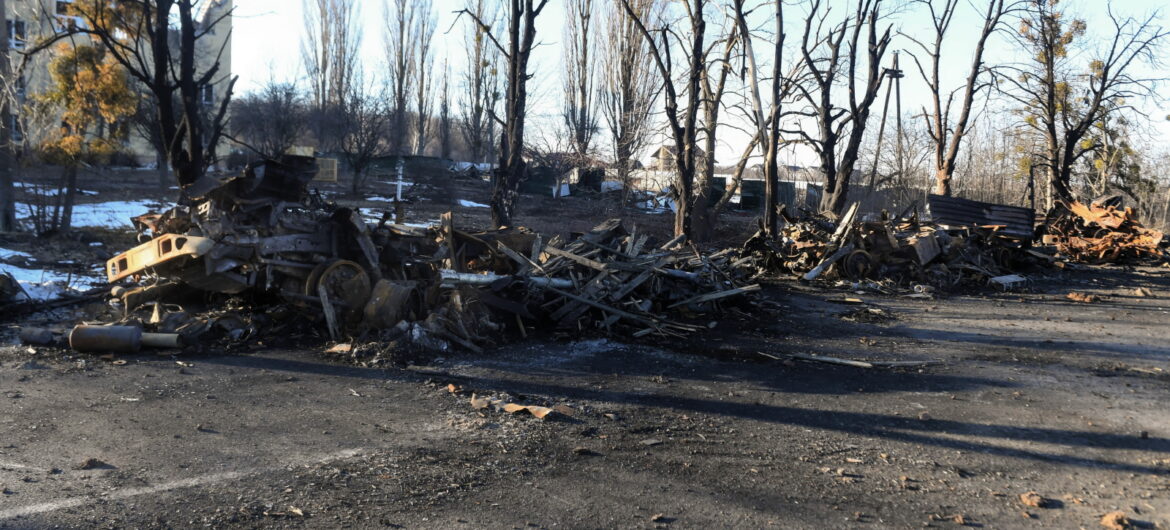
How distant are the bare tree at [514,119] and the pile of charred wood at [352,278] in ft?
15.0

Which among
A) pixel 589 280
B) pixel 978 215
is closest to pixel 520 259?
pixel 589 280

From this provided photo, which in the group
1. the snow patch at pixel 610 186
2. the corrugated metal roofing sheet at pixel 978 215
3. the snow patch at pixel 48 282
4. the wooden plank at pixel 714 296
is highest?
the snow patch at pixel 610 186

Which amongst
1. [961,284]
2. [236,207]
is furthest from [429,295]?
[961,284]

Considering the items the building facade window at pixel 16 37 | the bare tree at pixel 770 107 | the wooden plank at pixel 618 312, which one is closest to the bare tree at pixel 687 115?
the bare tree at pixel 770 107

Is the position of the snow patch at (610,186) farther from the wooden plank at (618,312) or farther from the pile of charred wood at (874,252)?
the wooden plank at (618,312)

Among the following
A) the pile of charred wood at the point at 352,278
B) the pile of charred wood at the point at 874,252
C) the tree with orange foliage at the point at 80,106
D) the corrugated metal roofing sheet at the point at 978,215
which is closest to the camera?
the pile of charred wood at the point at 352,278

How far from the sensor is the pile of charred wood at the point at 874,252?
48.8 ft

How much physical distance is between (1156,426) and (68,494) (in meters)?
7.45

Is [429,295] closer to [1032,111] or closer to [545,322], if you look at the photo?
[545,322]

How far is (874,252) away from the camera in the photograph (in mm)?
15109

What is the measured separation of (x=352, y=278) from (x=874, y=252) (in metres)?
10.5

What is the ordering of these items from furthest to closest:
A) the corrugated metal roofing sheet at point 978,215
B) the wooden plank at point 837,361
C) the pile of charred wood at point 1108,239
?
the pile of charred wood at point 1108,239, the corrugated metal roofing sheet at point 978,215, the wooden plank at point 837,361

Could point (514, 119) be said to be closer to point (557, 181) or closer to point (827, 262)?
point (827, 262)

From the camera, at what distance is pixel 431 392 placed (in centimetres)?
649
